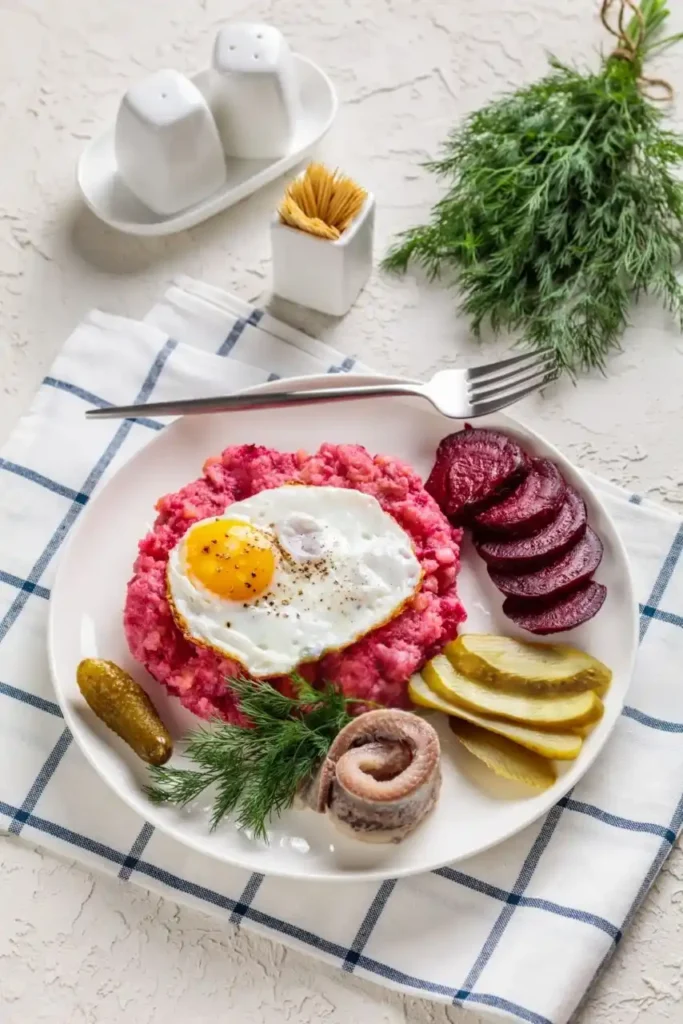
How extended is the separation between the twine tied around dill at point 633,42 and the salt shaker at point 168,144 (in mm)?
1730

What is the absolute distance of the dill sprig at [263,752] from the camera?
3.75m

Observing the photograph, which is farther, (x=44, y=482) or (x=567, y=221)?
(x=567, y=221)

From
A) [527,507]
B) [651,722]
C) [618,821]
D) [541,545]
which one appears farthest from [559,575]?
[618,821]

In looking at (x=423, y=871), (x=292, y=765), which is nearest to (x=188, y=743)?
(x=292, y=765)

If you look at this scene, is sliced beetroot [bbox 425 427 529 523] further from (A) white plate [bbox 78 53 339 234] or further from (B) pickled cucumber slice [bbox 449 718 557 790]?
(A) white plate [bbox 78 53 339 234]

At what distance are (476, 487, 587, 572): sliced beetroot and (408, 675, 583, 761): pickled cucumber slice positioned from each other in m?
0.54

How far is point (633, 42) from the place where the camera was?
5.21 metres

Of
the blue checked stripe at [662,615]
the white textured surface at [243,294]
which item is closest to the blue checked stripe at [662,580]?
the blue checked stripe at [662,615]

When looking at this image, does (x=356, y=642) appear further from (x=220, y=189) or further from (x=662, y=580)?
(x=220, y=189)

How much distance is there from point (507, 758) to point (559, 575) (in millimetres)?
637

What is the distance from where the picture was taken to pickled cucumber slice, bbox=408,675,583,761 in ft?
12.5

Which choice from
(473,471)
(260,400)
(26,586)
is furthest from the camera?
(26,586)

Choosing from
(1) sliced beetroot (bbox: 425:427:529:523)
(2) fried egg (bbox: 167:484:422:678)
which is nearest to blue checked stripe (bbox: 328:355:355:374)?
(1) sliced beetroot (bbox: 425:427:529:523)

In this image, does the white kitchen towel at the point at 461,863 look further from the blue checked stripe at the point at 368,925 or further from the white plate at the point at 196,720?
the white plate at the point at 196,720
